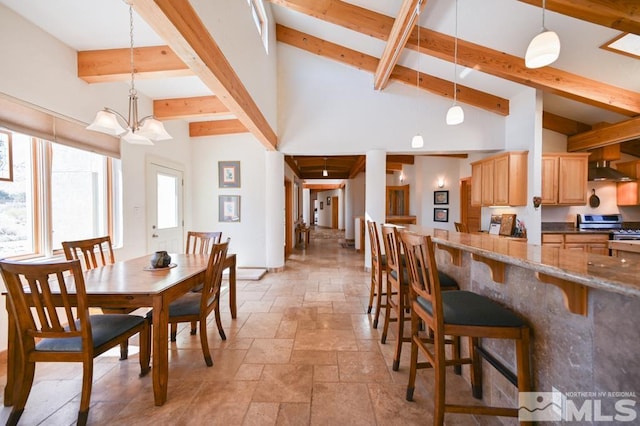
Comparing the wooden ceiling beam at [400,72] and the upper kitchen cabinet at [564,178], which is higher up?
the wooden ceiling beam at [400,72]

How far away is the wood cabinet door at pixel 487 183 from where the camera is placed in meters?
4.61

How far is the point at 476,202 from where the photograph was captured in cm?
497

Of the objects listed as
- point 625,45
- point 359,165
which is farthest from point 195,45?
point 359,165

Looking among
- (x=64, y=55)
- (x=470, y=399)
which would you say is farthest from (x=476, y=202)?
(x=64, y=55)

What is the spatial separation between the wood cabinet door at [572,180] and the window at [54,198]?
6.66m

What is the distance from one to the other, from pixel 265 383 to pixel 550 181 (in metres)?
5.11

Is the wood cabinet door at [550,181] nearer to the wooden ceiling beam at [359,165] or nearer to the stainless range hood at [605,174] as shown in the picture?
the stainless range hood at [605,174]

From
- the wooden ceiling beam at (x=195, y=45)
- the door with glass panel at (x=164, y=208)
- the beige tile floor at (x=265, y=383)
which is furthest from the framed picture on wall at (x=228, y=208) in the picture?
the beige tile floor at (x=265, y=383)

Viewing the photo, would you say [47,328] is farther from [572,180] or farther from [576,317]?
[572,180]

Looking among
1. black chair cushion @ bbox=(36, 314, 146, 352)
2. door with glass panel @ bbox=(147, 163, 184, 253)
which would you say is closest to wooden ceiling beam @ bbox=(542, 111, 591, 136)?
black chair cushion @ bbox=(36, 314, 146, 352)

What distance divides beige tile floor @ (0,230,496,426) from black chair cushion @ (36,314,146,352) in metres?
0.46

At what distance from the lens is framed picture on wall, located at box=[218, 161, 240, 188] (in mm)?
4969

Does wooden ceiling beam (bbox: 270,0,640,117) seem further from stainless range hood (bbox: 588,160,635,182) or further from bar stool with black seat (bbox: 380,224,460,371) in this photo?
bar stool with black seat (bbox: 380,224,460,371)

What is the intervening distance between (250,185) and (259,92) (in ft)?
6.18
